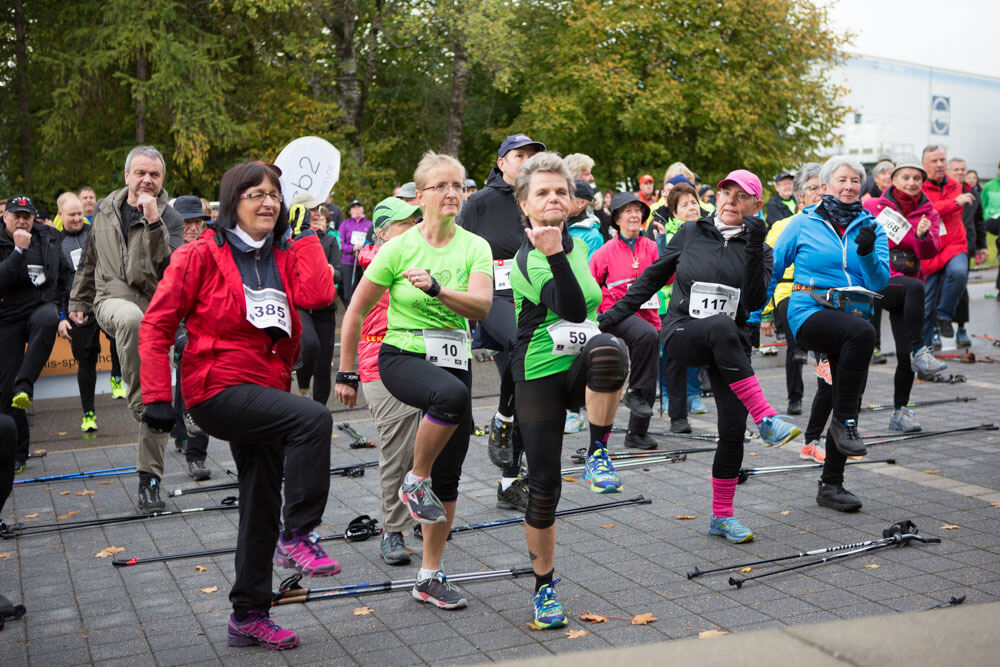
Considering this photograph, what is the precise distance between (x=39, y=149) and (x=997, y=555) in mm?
23732

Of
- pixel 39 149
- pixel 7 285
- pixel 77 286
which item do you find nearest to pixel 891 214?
pixel 77 286

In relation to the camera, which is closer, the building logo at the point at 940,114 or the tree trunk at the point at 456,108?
the tree trunk at the point at 456,108

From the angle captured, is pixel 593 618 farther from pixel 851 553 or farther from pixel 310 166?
pixel 310 166

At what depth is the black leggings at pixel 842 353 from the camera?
21.6ft

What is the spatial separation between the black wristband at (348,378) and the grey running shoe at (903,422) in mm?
5631

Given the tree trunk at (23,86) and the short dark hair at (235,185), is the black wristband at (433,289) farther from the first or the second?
the tree trunk at (23,86)

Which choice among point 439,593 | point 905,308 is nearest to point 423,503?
point 439,593

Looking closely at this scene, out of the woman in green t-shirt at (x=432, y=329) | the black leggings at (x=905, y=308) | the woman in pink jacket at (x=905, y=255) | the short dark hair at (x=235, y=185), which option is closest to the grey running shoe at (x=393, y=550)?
the woman in green t-shirt at (x=432, y=329)

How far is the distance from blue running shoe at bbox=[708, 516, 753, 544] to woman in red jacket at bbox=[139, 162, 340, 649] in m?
2.61

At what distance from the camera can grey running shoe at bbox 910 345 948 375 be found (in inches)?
409

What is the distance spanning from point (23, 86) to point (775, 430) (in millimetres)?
23720

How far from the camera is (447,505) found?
5.45 metres

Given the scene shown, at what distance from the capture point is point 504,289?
7.42m

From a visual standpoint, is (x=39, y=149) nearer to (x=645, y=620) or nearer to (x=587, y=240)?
(x=587, y=240)
